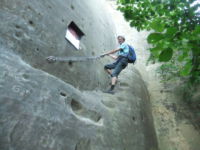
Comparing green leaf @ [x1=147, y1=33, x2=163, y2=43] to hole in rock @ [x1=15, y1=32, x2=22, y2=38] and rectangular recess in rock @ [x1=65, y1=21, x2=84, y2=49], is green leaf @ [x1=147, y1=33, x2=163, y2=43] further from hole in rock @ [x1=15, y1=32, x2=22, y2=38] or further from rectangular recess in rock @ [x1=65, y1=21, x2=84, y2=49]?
A: rectangular recess in rock @ [x1=65, y1=21, x2=84, y2=49]

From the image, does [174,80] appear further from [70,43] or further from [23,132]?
[23,132]

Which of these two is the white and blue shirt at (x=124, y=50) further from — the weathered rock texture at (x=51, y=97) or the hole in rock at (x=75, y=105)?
the hole in rock at (x=75, y=105)

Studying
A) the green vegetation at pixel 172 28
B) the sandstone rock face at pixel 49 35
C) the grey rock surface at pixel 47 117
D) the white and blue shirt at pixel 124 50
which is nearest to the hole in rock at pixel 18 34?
the sandstone rock face at pixel 49 35

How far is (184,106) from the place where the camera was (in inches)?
272

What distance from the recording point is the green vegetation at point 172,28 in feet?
5.15

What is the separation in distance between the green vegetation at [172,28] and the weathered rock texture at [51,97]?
151cm

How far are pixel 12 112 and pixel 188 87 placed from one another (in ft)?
20.4

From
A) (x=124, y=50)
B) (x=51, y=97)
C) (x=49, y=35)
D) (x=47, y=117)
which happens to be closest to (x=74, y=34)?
(x=49, y=35)

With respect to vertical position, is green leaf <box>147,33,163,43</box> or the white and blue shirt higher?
the white and blue shirt

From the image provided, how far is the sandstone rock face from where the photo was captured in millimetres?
3250

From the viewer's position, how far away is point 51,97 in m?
2.90

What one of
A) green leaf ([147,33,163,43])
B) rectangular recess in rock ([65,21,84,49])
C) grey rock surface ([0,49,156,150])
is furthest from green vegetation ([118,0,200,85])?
grey rock surface ([0,49,156,150])

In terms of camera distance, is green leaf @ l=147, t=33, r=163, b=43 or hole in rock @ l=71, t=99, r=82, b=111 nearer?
green leaf @ l=147, t=33, r=163, b=43

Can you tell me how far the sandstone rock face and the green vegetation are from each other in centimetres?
149
